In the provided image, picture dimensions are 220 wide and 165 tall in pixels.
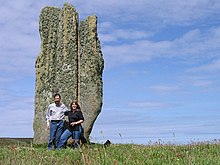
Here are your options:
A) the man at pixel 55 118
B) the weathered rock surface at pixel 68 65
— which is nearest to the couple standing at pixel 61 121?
the man at pixel 55 118

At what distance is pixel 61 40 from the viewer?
2006 centimetres

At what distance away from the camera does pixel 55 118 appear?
16203mm

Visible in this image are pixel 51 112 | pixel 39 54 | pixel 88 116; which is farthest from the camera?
pixel 39 54

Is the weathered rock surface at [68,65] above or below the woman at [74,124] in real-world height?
above

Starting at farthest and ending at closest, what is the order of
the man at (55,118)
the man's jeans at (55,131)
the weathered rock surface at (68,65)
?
the weathered rock surface at (68,65) < the man's jeans at (55,131) < the man at (55,118)

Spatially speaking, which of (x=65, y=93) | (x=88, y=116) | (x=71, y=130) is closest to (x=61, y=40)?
(x=65, y=93)

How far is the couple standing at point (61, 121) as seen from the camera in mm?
16172

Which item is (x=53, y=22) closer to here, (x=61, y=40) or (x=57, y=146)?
(x=61, y=40)

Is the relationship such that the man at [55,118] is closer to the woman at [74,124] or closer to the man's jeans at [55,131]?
the man's jeans at [55,131]

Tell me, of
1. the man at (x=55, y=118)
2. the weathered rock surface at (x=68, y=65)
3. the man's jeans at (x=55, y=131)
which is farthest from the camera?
the weathered rock surface at (x=68, y=65)

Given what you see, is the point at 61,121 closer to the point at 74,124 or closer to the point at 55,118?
the point at 55,118

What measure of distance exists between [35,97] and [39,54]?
6.45ft

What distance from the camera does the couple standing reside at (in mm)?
16172

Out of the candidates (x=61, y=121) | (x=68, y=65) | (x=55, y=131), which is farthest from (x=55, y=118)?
(x=68, y=65)
